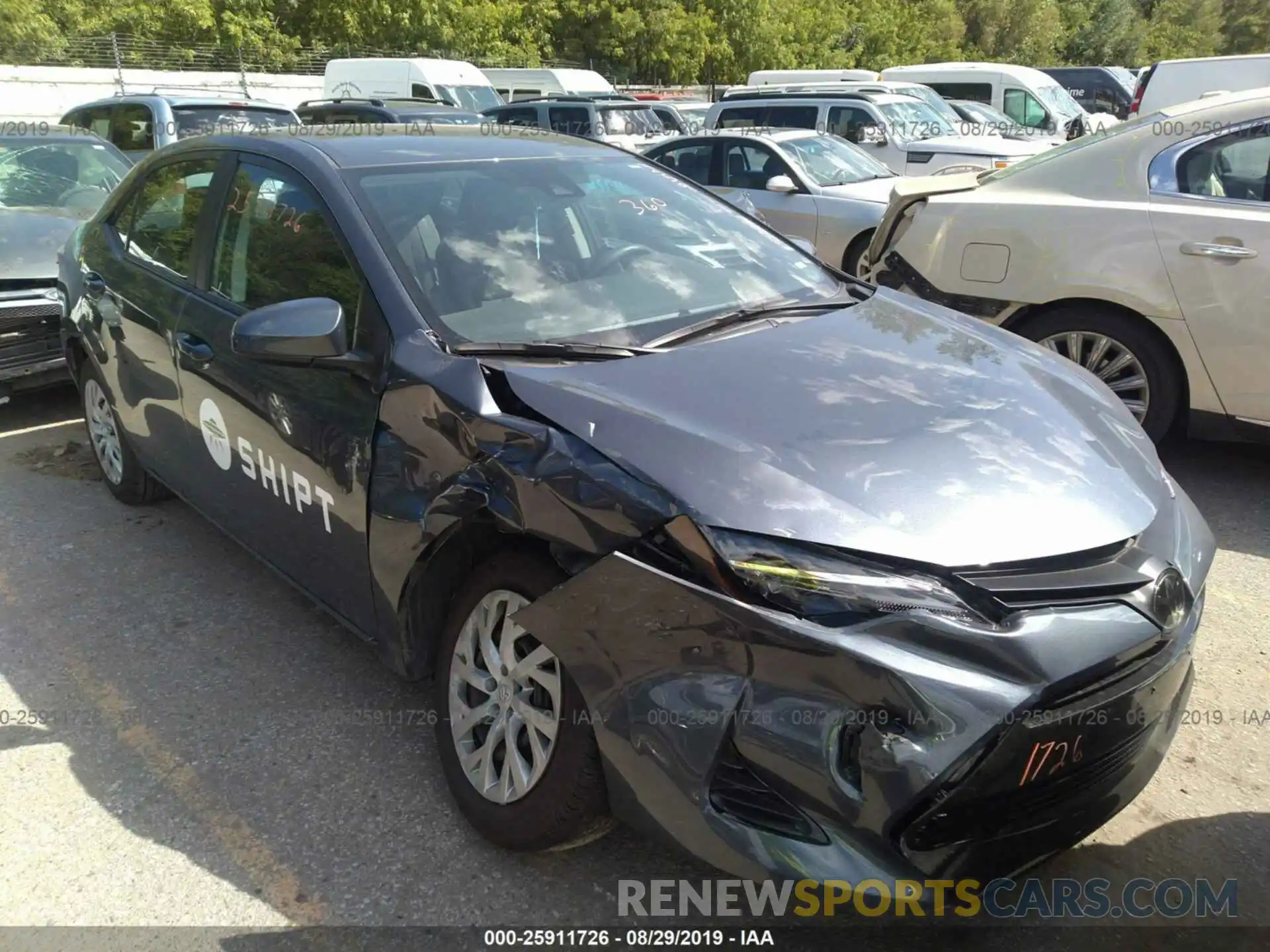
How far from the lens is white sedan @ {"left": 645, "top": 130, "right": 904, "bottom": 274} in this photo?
8680mm

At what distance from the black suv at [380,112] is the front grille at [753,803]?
1158 centimetres

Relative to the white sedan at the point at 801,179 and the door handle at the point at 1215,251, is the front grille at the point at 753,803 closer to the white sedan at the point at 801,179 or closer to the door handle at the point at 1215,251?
the door handle at the point at 1215,251

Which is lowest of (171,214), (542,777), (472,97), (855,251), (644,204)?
(855,251)

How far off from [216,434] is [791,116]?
1197 cm

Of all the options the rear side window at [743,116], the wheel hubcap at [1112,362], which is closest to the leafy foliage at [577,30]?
the rear side window at [743,116]

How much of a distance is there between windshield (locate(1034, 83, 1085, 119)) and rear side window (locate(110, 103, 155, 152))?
48.5 ft

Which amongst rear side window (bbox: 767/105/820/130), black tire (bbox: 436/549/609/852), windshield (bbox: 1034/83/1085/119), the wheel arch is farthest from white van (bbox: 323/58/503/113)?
black tire (bbox: 436/549/609/852)

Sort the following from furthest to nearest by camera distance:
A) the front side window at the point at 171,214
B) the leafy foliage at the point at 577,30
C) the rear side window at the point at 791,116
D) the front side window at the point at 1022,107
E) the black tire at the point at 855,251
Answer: the leafy foliage at the point at 577,30
the front side window at the point at 1022,107
the rear side window at the point at 791,116
the black tire at the point at 855,251
the front side window at the point at 171,214

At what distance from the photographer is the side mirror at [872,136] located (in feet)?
42.8

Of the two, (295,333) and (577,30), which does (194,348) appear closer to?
(295,333)

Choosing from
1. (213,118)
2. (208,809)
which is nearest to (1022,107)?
(213,118)

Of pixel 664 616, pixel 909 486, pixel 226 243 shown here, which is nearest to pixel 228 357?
pixel 226 243

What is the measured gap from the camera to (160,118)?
1027cm

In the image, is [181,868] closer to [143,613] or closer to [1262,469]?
[143,613]
